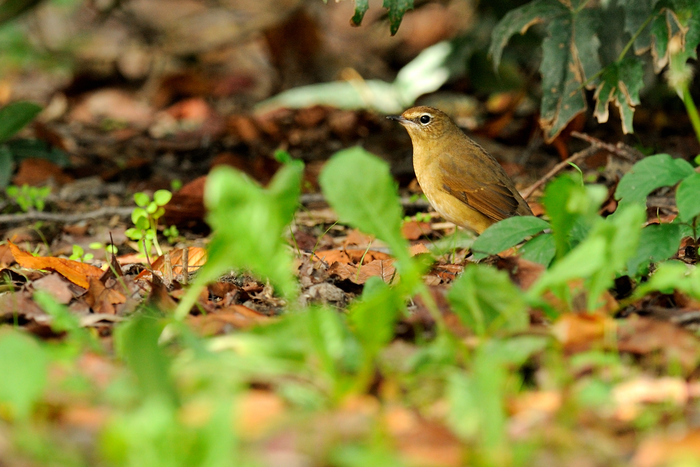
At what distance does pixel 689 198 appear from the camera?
2904 mm

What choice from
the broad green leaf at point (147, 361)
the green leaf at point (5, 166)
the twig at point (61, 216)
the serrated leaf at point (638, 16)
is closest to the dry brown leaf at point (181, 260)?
the twig at point (61, 216)

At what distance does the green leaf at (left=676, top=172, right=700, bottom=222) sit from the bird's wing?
7.53 feet

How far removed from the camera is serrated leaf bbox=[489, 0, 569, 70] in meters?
5.15

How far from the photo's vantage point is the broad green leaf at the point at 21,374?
6.17 ft

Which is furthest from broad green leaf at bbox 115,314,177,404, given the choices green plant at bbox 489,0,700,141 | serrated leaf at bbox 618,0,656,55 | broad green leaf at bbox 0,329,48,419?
serrated leaf at bbox 618,0,656,55

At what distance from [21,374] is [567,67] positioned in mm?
Result: 4132

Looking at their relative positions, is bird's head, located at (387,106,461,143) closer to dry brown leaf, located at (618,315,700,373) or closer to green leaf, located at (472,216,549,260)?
green leaf, located at (472,216,549,260)

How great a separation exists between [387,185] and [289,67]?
7900 millimetres

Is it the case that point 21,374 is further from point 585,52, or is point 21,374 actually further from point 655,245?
point 585,52

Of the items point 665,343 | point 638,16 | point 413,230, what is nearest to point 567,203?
point 665,343

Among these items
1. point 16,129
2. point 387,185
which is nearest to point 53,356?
point 387,185

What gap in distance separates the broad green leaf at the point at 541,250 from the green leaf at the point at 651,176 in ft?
1.28

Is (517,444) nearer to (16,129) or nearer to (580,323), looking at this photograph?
(580,323)

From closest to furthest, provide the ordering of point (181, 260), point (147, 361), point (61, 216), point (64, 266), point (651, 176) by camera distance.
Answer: point (147, 361), point (651, 176), point (64, 266), point (181, 260), point (61, 216)
